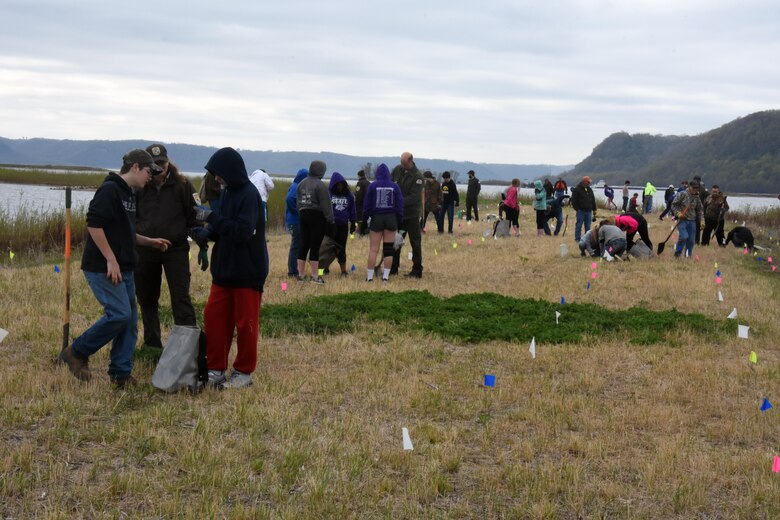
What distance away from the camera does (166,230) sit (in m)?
7.01

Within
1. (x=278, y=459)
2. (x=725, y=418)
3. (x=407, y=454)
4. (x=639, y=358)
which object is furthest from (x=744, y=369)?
(x=278, y=459)

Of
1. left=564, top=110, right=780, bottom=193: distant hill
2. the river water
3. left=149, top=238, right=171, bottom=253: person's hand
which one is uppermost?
left=564, top=110, right=780, bottom=193: distant hill

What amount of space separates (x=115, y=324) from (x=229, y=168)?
149 centimetres

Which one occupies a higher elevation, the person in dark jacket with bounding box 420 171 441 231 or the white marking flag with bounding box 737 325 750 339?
the person in dark jacket with bounding box 420 171 441 231

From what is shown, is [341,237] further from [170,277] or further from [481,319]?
[170,277]

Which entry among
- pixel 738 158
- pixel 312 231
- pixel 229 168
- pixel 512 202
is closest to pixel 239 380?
pixel 229 168

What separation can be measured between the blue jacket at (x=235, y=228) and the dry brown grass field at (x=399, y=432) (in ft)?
3.19

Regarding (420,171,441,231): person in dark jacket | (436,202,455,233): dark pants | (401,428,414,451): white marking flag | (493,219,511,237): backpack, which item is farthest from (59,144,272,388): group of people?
(436,202,455,233): dark pants

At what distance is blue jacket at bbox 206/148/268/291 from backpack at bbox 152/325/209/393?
503 millimetres

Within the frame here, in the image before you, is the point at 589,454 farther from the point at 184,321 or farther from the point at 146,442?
the point at 184,321

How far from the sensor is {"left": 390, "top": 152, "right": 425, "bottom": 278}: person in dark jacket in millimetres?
13461

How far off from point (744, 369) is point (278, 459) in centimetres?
506

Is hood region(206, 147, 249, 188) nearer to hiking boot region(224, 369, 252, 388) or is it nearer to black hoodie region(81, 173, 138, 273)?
black hoodie region(81, 173, 138, 273)

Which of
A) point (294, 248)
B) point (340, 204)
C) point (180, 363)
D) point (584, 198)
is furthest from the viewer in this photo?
point (584, 198)
